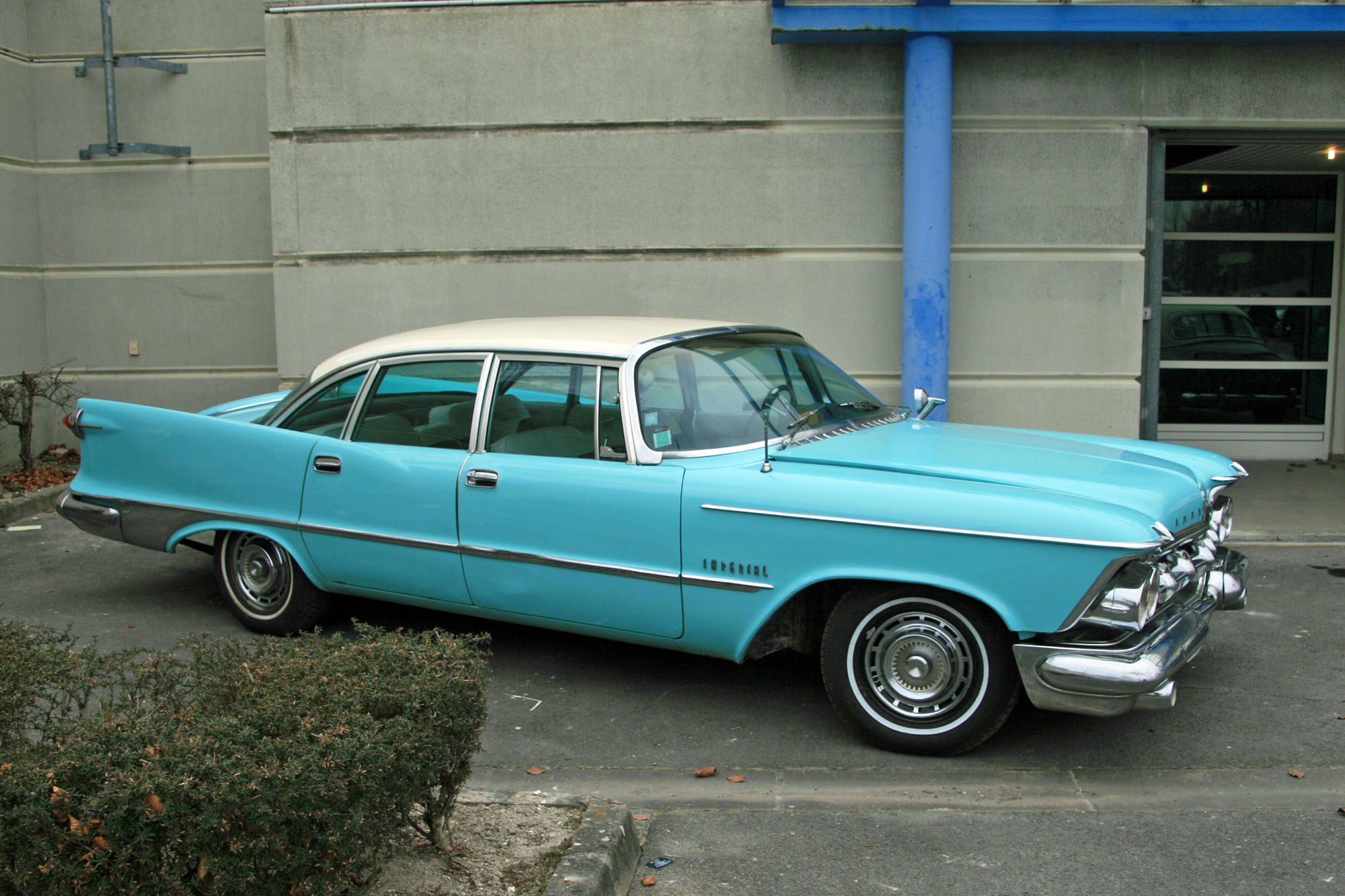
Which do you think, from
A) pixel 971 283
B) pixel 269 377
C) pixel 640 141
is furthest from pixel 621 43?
pixel 269 377

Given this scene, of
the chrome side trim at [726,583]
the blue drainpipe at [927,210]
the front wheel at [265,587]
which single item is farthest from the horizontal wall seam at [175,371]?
the chrome side trim at [726,583]

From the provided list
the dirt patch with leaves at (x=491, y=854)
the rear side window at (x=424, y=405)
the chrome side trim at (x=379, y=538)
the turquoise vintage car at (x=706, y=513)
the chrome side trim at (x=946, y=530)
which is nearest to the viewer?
the dirt patch with leaves at (x=491, y=854)

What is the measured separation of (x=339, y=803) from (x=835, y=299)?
6.85m

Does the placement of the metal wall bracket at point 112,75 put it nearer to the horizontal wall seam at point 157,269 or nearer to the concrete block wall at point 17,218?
the concrete block wall at point 17,218

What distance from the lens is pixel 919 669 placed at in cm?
407

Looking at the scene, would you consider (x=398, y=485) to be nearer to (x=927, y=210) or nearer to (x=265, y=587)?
(x=265, y=587)

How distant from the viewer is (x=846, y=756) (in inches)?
165

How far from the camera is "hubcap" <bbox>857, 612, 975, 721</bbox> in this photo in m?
4.02

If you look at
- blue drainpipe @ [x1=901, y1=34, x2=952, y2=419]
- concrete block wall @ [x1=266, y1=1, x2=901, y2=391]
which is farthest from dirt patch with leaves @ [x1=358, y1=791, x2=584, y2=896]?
concrete block wall @ [x1=266, y1=1, x2=901, y2=391]

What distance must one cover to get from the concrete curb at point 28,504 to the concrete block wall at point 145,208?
1.57m

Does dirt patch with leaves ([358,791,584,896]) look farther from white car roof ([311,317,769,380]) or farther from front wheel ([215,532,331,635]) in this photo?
front wheel ([215,532,331,635])

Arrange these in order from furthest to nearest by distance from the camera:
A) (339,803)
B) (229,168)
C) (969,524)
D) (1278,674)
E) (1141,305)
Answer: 1. (229,168)
2. (1141,305)
3. (1278,674)
4. (969,524)
5. (339,803)

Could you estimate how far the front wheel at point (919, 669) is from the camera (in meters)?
3.96

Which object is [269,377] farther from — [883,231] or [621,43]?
[883,231]
